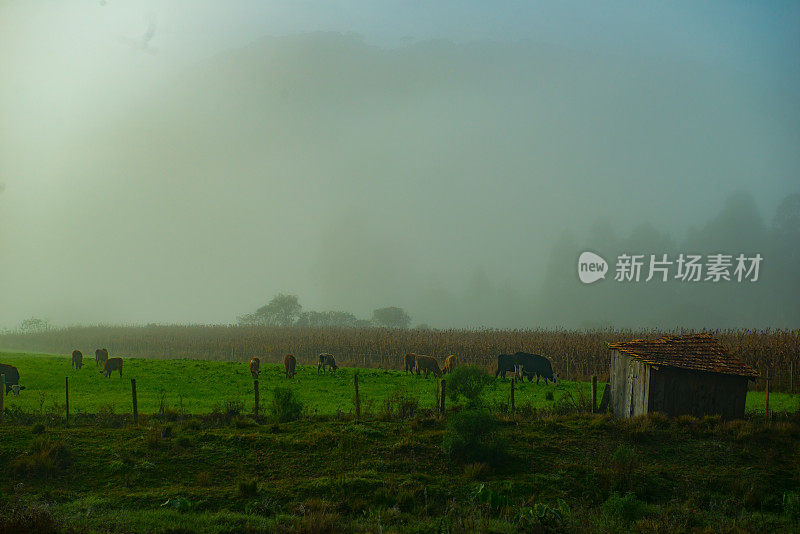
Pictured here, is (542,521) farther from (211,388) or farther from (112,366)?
(112,366)

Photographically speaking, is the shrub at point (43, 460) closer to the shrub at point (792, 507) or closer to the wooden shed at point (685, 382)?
the shrub at point (792, 507)

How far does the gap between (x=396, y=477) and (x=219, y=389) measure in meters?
17.9

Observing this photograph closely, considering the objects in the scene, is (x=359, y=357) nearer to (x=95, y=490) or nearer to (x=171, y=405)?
(x=171, y=405)

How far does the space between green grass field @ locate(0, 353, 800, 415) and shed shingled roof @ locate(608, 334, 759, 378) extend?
3.53 m

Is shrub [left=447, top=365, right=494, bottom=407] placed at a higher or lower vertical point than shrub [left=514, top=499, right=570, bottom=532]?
higher

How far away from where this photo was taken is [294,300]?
15300 centimetres

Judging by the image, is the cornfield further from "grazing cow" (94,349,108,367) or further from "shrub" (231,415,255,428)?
"shrub" (231,415,255,428)

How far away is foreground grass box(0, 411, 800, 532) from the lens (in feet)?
39.7

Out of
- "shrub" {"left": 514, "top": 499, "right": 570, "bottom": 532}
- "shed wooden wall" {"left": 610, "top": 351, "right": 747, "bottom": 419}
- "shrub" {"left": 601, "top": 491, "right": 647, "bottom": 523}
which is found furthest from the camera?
"shed wooden wall" {"left": 610, "top": 351, "right": 747, "bottom": 419}

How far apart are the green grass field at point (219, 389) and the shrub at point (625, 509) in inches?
448

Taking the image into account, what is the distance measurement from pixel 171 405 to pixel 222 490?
39.5 ft

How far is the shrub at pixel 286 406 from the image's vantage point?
71.5ft

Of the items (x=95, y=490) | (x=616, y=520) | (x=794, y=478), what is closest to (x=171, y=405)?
(x=95, y=490)

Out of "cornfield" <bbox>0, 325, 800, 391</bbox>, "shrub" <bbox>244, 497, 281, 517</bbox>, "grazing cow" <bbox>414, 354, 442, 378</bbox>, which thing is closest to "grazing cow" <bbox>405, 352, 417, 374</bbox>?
"grazing cow" <bbox>414, 354, 442, 378</bbox>
